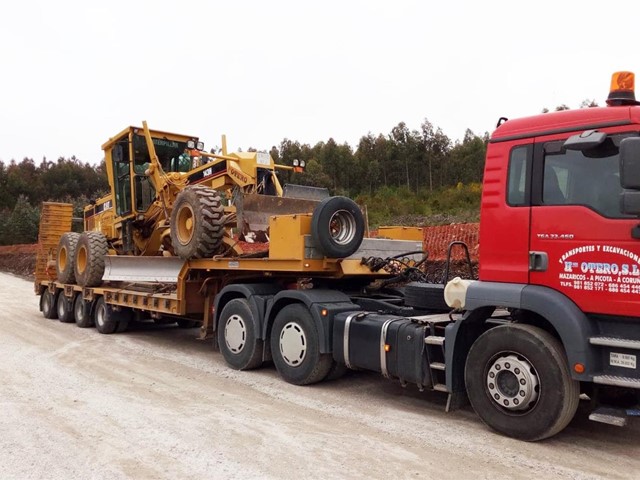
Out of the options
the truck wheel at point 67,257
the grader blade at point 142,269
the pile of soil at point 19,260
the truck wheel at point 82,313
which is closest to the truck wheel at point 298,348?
the grader blade at point 142,269

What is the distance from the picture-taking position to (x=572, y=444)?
15.5 feet

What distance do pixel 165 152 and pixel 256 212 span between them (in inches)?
157

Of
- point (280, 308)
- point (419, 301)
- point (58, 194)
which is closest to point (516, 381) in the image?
point (419, 301)

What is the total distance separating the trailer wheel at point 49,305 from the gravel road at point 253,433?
6.29 metres

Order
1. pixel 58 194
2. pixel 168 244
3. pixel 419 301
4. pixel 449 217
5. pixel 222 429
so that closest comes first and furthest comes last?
pixel 222 429, pixel 419 301, pixel 168 244, pixel 449 217, pixel 58 194

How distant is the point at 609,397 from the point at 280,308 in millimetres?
3857

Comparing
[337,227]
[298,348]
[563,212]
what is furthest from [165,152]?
[563,212]

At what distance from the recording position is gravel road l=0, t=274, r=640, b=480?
13.9 ft

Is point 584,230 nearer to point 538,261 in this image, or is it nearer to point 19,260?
point 538,261

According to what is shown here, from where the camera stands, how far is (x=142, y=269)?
10.3 meters

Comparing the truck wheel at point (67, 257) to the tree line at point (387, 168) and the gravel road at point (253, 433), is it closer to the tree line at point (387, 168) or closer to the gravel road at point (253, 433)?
the gravel road at point (253, 433)

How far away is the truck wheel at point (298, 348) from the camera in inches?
261

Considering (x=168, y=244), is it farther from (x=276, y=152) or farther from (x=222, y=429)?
(x=276, y=152)

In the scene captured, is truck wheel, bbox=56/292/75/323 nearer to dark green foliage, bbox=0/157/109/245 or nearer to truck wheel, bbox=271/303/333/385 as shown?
truck wheel, bbox=271/303/333/385
